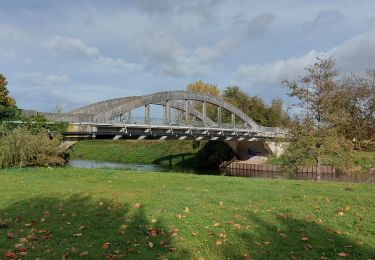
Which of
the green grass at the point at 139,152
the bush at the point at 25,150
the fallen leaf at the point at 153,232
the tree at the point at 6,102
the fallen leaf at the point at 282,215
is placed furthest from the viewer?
the green grass at the point at 139,152

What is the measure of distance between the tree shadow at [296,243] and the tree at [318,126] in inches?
510

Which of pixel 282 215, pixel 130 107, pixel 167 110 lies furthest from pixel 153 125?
pixel 282 215

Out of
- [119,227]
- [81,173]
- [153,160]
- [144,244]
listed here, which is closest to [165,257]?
[144,244]

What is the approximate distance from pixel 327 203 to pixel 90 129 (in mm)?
21768

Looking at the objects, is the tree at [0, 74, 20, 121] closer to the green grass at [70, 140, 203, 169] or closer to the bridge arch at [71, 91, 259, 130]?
the bridge arch at [71, 91, 259, 130]

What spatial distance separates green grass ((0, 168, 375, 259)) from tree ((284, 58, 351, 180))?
8925mm

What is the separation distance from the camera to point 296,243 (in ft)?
18.0

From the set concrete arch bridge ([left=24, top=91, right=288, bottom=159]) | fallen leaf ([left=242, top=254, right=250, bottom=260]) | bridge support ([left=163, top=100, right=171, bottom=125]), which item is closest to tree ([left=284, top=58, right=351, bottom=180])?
concrete arch bridge ([left=24, top=91, right=288, bottom=159])

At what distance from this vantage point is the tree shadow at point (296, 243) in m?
5.04

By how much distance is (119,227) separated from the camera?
20.0 feet

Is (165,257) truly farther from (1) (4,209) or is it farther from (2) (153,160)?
(2) (153,160)

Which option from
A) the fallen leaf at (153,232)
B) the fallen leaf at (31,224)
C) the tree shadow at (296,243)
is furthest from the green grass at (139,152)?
the fallen leaf at (153,232)

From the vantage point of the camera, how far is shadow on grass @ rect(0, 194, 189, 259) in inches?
197

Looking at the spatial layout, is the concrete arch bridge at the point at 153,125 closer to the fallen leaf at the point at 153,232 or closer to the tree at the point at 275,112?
the tree at the point at 275,112
